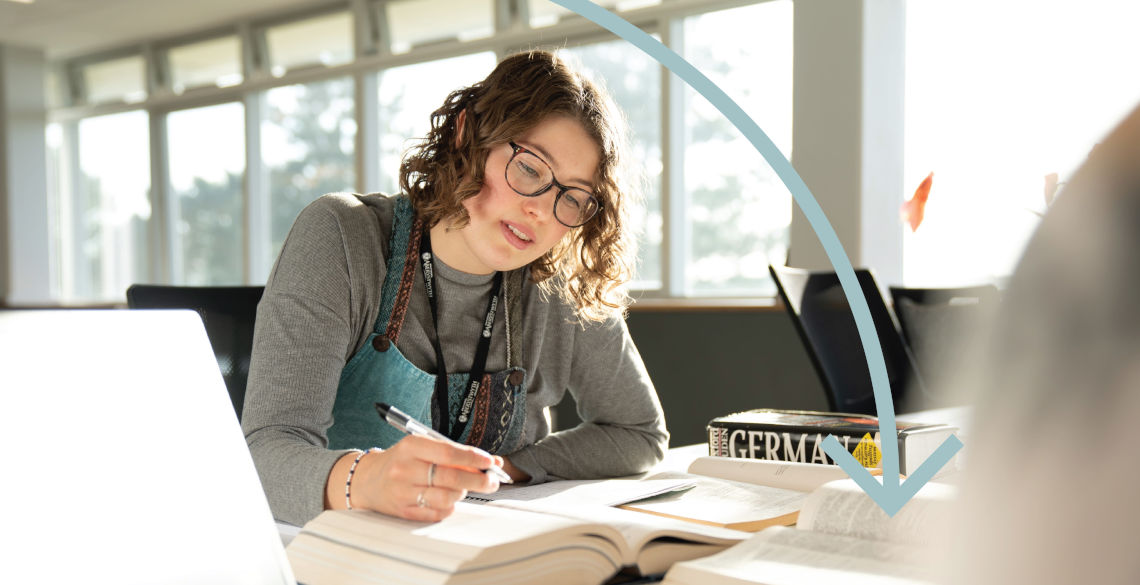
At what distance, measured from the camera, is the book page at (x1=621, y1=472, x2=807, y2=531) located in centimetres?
94

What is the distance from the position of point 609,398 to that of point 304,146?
5.92 meters

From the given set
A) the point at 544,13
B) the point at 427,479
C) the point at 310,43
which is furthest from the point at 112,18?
the point at 427,479

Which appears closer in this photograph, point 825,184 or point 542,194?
point 542,194

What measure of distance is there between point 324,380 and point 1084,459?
3.64ft

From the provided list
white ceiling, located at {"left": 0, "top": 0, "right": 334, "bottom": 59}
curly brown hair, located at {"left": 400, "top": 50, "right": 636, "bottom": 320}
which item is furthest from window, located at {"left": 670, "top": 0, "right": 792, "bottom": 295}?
curly brown hair, located at {"left": 400, "top": 50, "right": 636, "bottom": 320}

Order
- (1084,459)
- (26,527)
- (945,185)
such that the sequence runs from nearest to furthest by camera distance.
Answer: (1084,459), (26,527), (945,185)

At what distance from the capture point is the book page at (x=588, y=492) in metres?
1.05

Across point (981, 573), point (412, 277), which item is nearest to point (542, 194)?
point (412, 277)

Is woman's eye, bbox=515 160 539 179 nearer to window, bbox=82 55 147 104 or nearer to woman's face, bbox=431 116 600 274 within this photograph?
woman's face, bbox=431 116 600 274

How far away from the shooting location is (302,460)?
3.43 ft

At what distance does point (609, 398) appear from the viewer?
1588mm

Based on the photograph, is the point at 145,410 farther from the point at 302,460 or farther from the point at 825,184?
the point at 825,184

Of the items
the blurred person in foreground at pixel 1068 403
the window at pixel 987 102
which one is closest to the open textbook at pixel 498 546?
the blurred person in foreground at pixel 1068 403

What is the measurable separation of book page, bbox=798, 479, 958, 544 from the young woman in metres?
0.55
